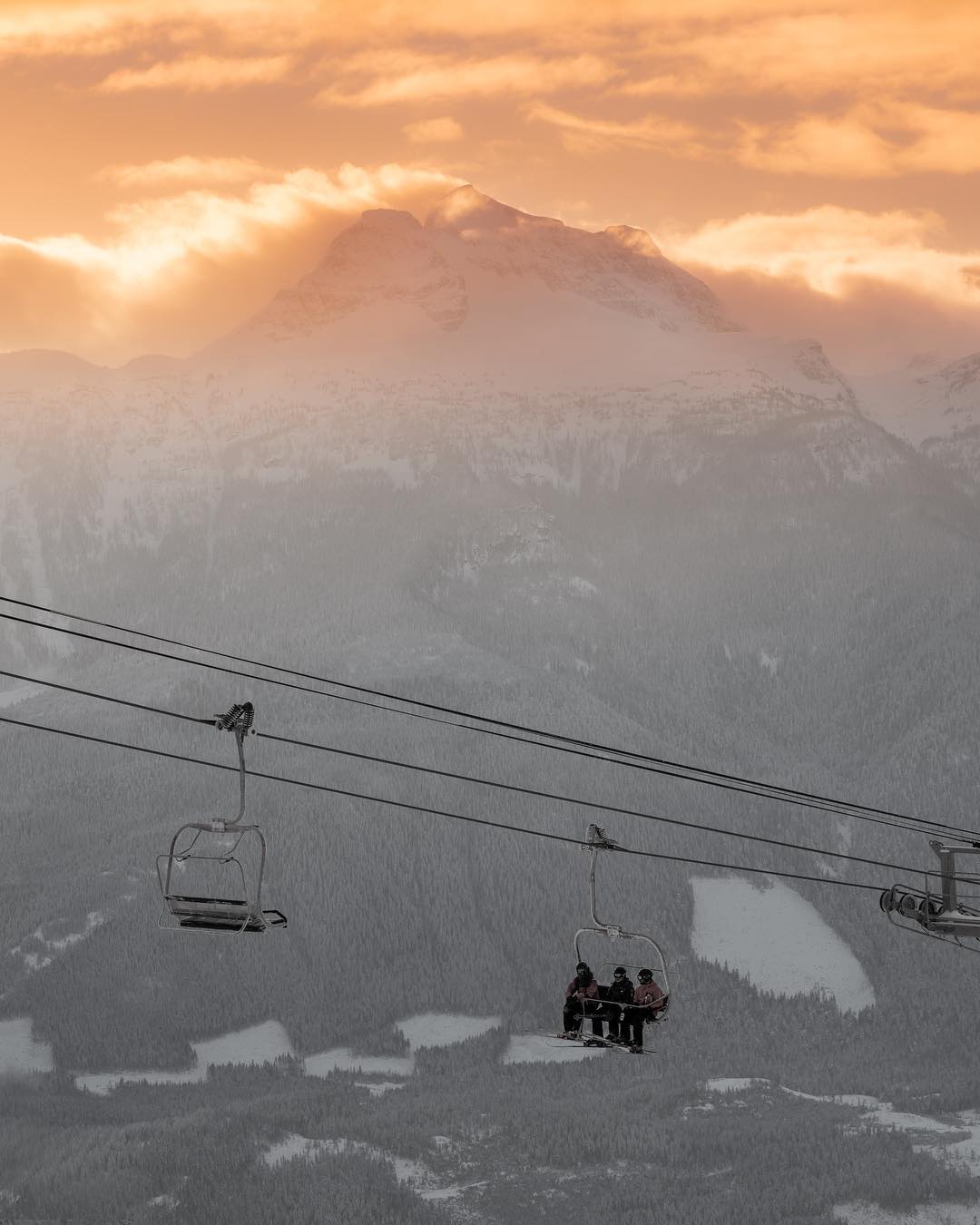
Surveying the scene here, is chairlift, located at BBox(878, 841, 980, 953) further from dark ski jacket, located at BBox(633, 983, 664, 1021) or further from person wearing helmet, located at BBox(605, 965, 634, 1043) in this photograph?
person wearing helmet, located at BBox(605, 965, 634, 1043)

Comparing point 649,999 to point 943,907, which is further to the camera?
point 649,999

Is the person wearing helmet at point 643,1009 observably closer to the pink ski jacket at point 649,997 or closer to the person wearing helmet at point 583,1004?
the pink ski jacket at point 649,997

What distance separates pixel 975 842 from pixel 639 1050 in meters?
11.3

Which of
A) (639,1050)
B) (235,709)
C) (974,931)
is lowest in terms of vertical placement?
(639,1050)

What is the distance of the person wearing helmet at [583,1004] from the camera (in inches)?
1909

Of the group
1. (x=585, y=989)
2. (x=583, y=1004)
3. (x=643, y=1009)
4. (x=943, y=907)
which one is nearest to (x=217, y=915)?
(x=583, y=1004)

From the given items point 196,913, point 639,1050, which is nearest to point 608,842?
point 639,1050

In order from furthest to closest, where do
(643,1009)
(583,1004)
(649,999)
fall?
(583,1004) → (649,999) → (643,1009)

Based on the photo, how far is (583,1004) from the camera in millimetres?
49250

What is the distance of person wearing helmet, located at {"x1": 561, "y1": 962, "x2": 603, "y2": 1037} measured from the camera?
4850cm

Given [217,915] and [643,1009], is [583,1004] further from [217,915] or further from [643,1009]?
[217,915]

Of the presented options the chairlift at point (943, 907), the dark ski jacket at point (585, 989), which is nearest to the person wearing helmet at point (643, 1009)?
the dark ski jacket at point (585, 989)

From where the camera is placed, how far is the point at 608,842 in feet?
139

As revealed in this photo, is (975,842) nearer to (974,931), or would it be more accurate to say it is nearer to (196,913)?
(974,931)
